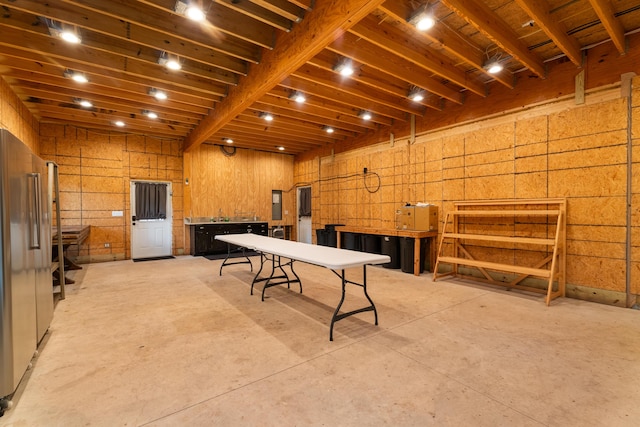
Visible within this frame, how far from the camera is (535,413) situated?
1.79 metres

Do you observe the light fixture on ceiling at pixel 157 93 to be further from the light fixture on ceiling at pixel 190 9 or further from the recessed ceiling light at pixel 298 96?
the light fixture on ceiling at pixel 190 9

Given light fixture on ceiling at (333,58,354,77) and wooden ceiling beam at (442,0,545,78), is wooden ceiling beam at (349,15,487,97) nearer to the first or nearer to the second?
light fixture on ceiling at (333,58,354,77)

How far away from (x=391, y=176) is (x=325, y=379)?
199 inches

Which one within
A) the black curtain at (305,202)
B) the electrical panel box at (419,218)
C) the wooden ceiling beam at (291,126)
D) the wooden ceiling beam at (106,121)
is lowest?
the electrical panel box at (419,218)

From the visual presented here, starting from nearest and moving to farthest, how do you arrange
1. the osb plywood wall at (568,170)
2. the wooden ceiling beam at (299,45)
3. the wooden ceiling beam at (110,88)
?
the wooden ceiling beam at (299,45) < the osb plywood wall at (568,170) < the wooden ceiling beam at (110,88)

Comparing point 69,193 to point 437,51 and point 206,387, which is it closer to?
point 206,387

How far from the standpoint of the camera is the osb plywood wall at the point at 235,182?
26.2 feet

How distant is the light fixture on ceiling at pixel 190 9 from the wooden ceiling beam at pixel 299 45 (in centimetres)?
92

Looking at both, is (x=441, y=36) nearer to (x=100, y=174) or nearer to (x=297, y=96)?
(x=297, y=96)

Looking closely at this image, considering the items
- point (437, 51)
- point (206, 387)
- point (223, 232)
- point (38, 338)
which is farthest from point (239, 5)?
point (223, 232)

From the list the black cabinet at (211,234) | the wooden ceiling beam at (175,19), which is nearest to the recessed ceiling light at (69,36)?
the wooden ceiling beam at (175,19)

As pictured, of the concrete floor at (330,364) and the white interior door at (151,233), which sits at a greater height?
the white interior door at (151,233)

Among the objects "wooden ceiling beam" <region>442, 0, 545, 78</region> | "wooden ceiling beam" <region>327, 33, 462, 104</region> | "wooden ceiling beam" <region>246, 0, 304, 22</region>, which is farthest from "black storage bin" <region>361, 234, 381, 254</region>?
"wooden ceiling beam" <region>246, 0, 304, 22</region>

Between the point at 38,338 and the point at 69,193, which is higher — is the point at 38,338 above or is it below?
below
